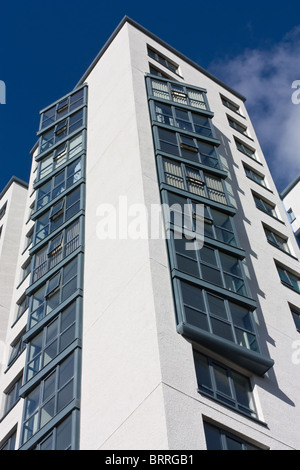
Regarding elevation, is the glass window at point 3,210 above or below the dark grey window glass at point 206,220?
above

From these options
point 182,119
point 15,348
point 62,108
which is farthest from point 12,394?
point 62,108

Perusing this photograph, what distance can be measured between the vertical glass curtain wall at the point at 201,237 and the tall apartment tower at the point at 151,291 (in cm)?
7

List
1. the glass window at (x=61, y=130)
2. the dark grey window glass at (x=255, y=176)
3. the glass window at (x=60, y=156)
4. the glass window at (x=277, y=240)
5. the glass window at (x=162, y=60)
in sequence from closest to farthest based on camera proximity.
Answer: the glass window at (x=277, y=240)
the glass window at (x=60, y=156)
the dark grey window glass at (x=255, y=176)
the glass window at (x=61, y=130)
the glass window at (x=162, y=60)

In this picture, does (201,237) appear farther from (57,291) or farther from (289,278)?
(289,278)

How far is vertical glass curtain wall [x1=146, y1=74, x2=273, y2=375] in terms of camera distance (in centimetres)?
2606

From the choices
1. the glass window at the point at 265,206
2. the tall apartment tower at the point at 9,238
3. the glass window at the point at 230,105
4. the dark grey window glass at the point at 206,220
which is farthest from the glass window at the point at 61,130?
the dark grey window glass at the point at 206,220

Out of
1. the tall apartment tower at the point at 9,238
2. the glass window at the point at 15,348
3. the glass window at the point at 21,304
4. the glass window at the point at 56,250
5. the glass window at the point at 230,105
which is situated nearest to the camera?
the glass window at the point at 56,250

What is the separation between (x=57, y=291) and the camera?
105ft

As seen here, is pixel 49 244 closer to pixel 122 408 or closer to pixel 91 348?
pixel 91 348

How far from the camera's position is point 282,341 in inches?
1148

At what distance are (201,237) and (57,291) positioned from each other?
6.64 m

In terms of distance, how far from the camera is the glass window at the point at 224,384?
2430 centimetres

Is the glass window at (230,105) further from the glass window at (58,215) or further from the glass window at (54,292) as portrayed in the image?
the glass window at (54,292)

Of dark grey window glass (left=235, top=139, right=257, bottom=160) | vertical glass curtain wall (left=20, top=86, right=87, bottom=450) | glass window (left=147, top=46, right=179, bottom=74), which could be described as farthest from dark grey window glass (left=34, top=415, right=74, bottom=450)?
glass window (left=147, top=46, right=179, bottom=74)
